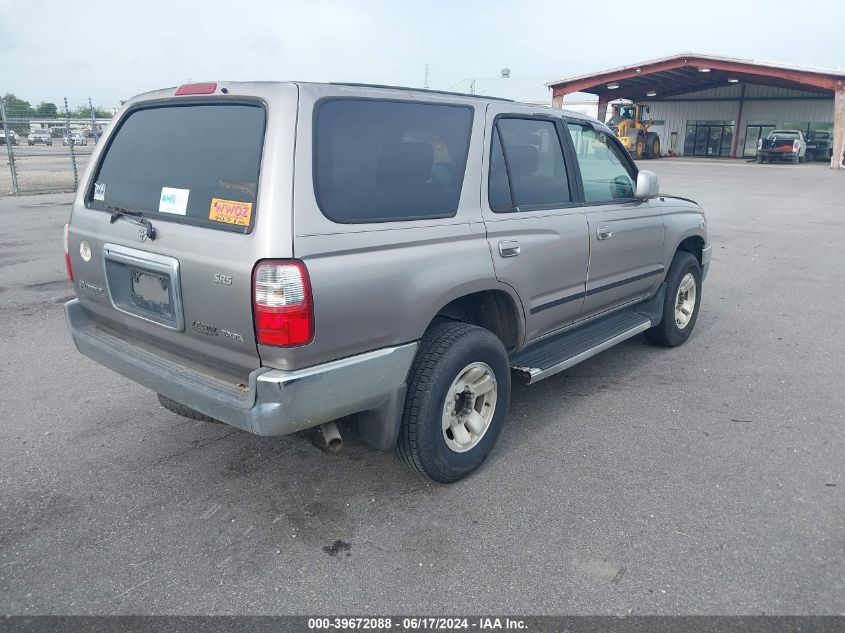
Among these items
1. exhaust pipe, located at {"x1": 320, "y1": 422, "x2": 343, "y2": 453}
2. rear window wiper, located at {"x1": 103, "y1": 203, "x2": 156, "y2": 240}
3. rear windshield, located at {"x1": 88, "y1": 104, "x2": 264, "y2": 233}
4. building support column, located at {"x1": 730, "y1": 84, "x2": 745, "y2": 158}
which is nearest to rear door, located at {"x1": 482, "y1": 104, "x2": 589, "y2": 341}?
exhaust pipe, located at {"x1": 320, "y1": 422, "x2": 343, "y2": 453}

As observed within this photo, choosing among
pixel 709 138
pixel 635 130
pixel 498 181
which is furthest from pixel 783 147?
pixel 498 181

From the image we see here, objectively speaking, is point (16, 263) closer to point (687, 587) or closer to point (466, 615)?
point (466, 615)

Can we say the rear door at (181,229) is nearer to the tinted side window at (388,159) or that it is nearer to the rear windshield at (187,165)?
the rear windshield at (187,165)

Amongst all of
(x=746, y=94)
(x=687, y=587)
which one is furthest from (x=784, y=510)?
(x=746, y=94)

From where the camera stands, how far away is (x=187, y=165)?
9.98ft

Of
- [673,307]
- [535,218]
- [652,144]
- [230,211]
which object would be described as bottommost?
[673,307]

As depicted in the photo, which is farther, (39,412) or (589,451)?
(39,412)

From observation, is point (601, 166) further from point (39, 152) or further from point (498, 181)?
point (39, 152)

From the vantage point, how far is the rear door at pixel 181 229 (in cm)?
271

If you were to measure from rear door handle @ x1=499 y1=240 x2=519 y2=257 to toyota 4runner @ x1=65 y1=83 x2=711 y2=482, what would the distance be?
0.02m

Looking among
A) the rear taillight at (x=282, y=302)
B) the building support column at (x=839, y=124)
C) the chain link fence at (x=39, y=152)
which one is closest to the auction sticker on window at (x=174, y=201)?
the rear taillight at (x=282, y=302)

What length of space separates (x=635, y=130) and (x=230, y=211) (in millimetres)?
37078

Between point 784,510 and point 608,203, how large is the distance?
219 centimetres

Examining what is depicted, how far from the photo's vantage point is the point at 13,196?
53.8ft
